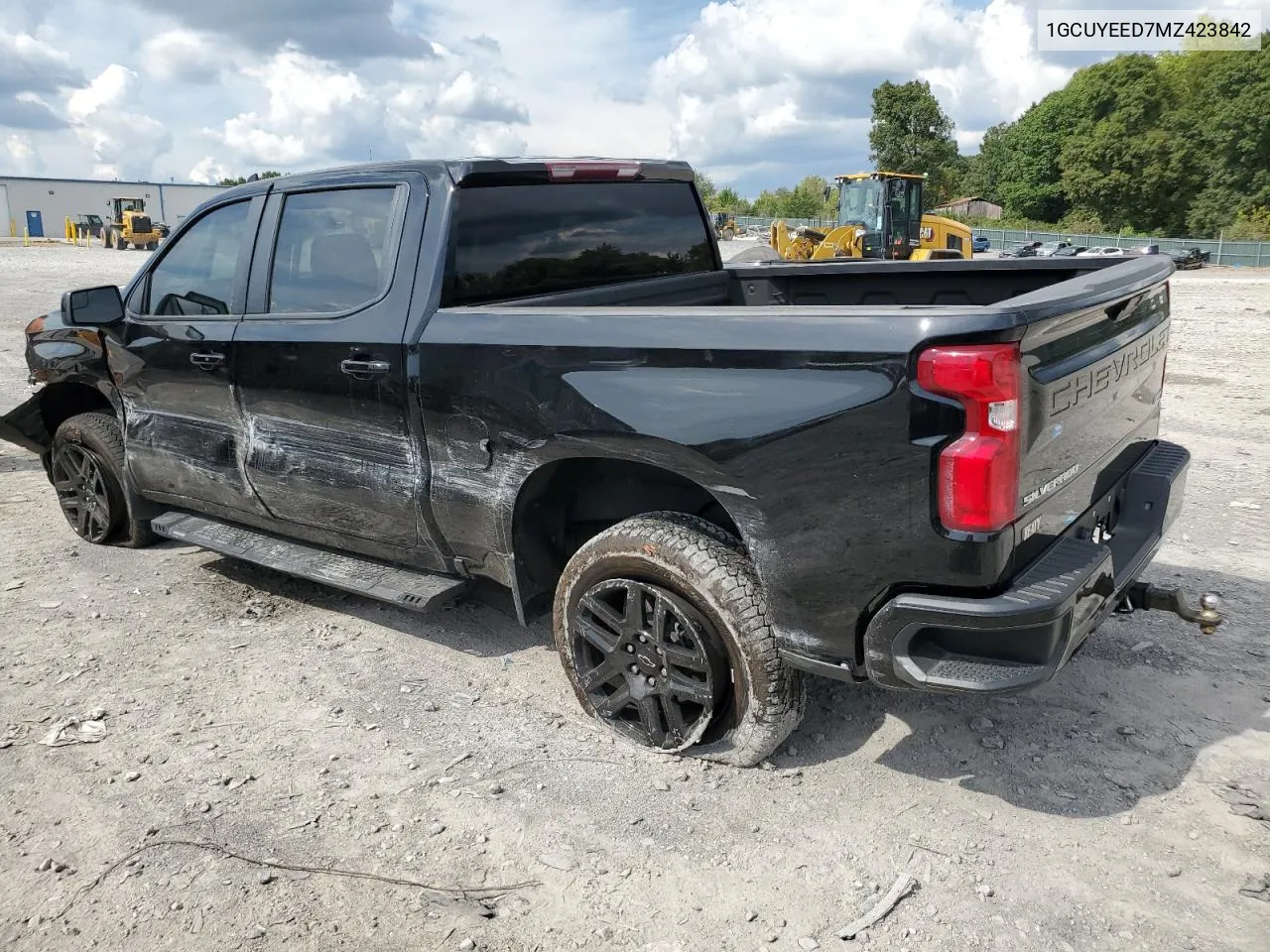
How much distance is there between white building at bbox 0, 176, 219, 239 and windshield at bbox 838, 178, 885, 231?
56150 millimetres

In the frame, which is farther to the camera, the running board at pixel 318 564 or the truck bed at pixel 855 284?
the truck bed at pixel 855 284

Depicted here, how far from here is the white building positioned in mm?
69375

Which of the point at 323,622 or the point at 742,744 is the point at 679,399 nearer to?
the point at 742,744

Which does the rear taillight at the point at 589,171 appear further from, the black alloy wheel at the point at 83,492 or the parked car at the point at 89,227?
the parked car at the point at 89,227

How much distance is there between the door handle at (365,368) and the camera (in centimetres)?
364

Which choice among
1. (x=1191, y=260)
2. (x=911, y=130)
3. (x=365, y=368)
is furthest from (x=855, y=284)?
(x=911, y=130)

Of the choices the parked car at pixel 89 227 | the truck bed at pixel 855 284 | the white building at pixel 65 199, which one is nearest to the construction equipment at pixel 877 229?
the truck bed at pixel 855 284

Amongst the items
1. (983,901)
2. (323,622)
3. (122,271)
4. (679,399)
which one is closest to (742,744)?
(983,901)

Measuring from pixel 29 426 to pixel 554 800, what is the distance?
4215mm

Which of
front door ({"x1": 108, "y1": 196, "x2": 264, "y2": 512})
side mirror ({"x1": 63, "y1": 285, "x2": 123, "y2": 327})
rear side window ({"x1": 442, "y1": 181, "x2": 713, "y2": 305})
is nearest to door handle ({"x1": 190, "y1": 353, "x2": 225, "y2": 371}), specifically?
front door ({"x1": 108, "y1": 196, "x2": 264, "y2": 512})

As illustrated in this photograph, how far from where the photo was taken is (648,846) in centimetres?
292

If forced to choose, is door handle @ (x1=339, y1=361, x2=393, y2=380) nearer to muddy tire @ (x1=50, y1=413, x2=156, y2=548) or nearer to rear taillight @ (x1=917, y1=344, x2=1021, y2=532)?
rear taillight @ (x1=917, y1=344, x2=1021, y2=532)

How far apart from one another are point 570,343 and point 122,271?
31398mm

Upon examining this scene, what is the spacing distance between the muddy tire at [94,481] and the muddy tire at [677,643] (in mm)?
→ 3103
